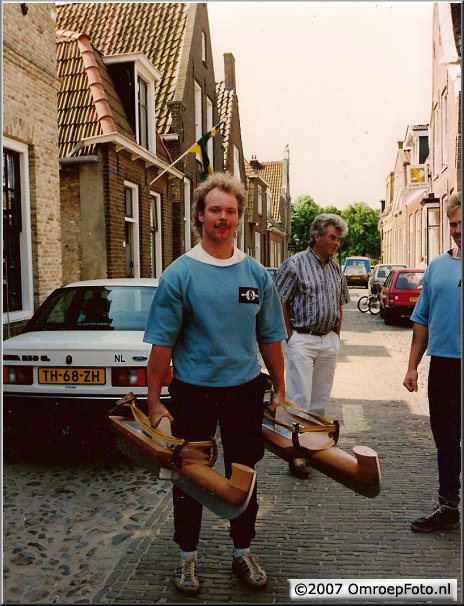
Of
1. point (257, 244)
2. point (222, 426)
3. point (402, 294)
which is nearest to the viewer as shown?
point (222, 426)

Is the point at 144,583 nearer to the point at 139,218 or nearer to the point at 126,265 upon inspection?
the point at 126,265

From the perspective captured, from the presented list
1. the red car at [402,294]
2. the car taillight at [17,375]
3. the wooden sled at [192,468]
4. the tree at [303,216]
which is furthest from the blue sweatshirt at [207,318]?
the tree at [303,216]

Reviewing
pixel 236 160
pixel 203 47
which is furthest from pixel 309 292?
pixel 236 160

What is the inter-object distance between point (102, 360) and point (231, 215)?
7.43 ft

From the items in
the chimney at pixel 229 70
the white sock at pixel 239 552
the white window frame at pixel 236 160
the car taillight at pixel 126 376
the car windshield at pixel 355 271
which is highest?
the chimney at pixel 229 70

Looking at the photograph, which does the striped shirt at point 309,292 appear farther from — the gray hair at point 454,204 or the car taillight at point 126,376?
the gray hair at point 454,204

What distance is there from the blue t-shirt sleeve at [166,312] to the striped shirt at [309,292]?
189cm

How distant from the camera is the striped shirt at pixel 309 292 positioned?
4.74 m

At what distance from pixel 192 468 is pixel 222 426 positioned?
1.29 ft

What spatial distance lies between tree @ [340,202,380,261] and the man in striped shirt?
3128 inches

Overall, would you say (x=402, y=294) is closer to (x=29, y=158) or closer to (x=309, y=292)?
(x=29, y=158)

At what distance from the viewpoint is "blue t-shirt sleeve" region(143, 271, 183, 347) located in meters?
2.92

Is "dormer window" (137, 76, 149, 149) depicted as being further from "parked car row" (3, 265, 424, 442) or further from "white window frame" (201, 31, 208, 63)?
"parked car row" (3, 265, 424, 442)

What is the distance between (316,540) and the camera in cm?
358
